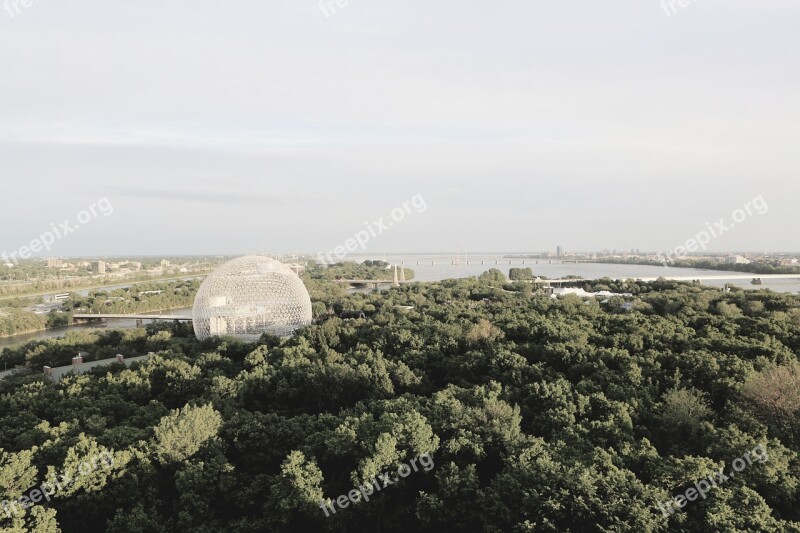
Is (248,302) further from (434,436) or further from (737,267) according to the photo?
(737,267)

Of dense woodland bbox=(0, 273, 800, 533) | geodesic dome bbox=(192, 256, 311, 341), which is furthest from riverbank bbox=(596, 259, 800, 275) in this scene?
geodesic dome bbox=(192, 256, 311, 341)

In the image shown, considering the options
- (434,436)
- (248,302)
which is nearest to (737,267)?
(248,302)

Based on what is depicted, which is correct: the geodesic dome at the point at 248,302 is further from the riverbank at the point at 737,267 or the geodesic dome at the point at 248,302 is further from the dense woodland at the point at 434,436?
the riverbank at the point at 737,267

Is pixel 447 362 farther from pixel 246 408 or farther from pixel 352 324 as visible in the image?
pixel 352 324

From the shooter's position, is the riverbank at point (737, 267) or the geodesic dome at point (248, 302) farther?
the riverbank at point (737, 267)

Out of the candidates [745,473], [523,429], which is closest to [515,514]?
[523,429]

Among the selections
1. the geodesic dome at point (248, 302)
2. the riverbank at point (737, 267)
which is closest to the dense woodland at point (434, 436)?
the geodesic dome at point (248, 302)
